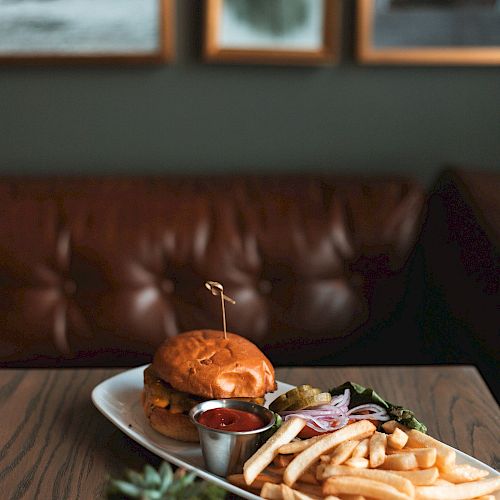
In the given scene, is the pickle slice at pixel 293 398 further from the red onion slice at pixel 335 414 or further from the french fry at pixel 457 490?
the french fry at pixel 457 490

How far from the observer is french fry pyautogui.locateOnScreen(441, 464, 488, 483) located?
1.23 metres

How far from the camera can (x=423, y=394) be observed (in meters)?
1.67

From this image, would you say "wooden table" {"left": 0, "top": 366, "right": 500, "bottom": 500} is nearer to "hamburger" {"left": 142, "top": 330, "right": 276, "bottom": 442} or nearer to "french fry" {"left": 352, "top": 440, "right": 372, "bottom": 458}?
"hamburger" {"left": 142, "top": 330, "right": 276, "bottom": 442}

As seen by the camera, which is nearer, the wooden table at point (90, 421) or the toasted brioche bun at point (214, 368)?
the wooden table at point (90, 421)

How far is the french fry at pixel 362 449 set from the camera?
124 cm

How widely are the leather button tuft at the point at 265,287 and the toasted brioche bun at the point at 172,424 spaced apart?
99 centimetres

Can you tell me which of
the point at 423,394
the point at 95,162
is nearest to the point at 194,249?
the point at 95,162

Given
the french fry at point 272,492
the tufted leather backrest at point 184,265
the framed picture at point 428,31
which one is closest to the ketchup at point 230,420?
the french fry at point 272,492

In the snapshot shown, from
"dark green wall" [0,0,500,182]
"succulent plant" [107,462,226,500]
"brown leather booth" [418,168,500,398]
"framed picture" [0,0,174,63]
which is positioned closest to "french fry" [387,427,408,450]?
"succulent plant" [107,462,226,500]

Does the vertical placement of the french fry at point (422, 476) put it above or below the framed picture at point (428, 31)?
below

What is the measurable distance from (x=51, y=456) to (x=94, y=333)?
997mm

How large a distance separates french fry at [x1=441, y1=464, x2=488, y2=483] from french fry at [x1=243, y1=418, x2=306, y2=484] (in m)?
0.24

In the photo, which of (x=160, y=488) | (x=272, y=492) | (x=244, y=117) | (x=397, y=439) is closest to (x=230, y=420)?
(x=272, y=492)

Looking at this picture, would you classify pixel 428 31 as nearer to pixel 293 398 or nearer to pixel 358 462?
pixel 293 398
